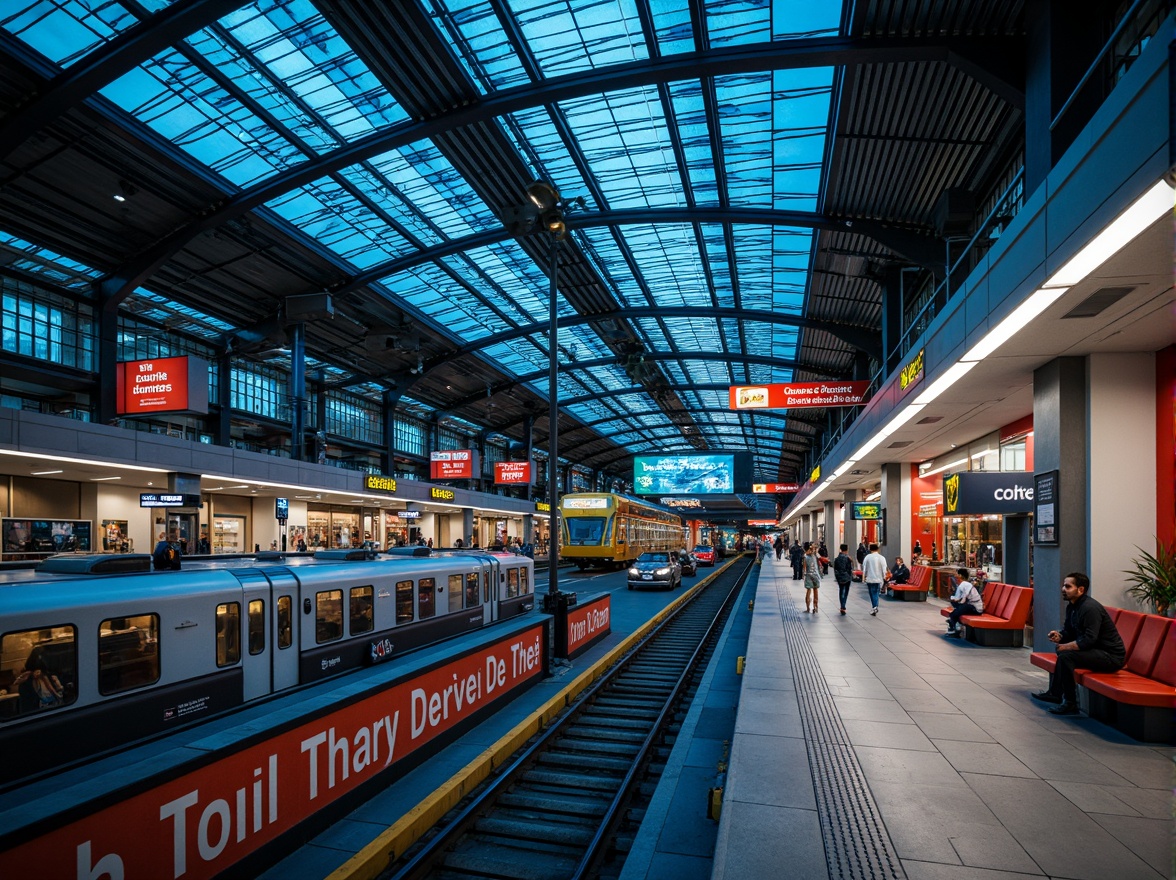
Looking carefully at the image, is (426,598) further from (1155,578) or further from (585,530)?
(585,530)

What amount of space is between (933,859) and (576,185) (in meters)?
20.7

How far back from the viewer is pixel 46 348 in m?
24.7

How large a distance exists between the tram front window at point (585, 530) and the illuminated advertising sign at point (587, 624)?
1803cm

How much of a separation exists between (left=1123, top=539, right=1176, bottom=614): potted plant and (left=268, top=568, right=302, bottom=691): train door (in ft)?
32.8

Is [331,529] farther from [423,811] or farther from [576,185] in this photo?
[423,811]

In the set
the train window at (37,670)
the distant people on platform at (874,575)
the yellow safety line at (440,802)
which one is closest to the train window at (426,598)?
the yellow safety line at (440,802)

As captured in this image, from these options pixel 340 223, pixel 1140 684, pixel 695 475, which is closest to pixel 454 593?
pixel 1140 684

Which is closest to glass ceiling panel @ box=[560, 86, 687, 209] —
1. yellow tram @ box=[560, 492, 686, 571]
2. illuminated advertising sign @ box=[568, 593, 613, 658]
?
illuminated advertising sign @ box=[568, 593, 613, 658]

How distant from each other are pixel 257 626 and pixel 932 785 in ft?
23.9

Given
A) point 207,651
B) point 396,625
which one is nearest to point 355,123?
point 396,625

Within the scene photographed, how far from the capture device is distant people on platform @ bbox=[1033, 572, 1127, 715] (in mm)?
7367

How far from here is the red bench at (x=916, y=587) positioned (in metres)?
20.9

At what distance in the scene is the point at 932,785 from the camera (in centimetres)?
568

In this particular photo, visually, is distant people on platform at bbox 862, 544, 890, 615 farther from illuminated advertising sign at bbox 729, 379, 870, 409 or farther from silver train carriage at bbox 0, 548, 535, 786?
silver train carriage at bbox 0, 548, 535, 786
